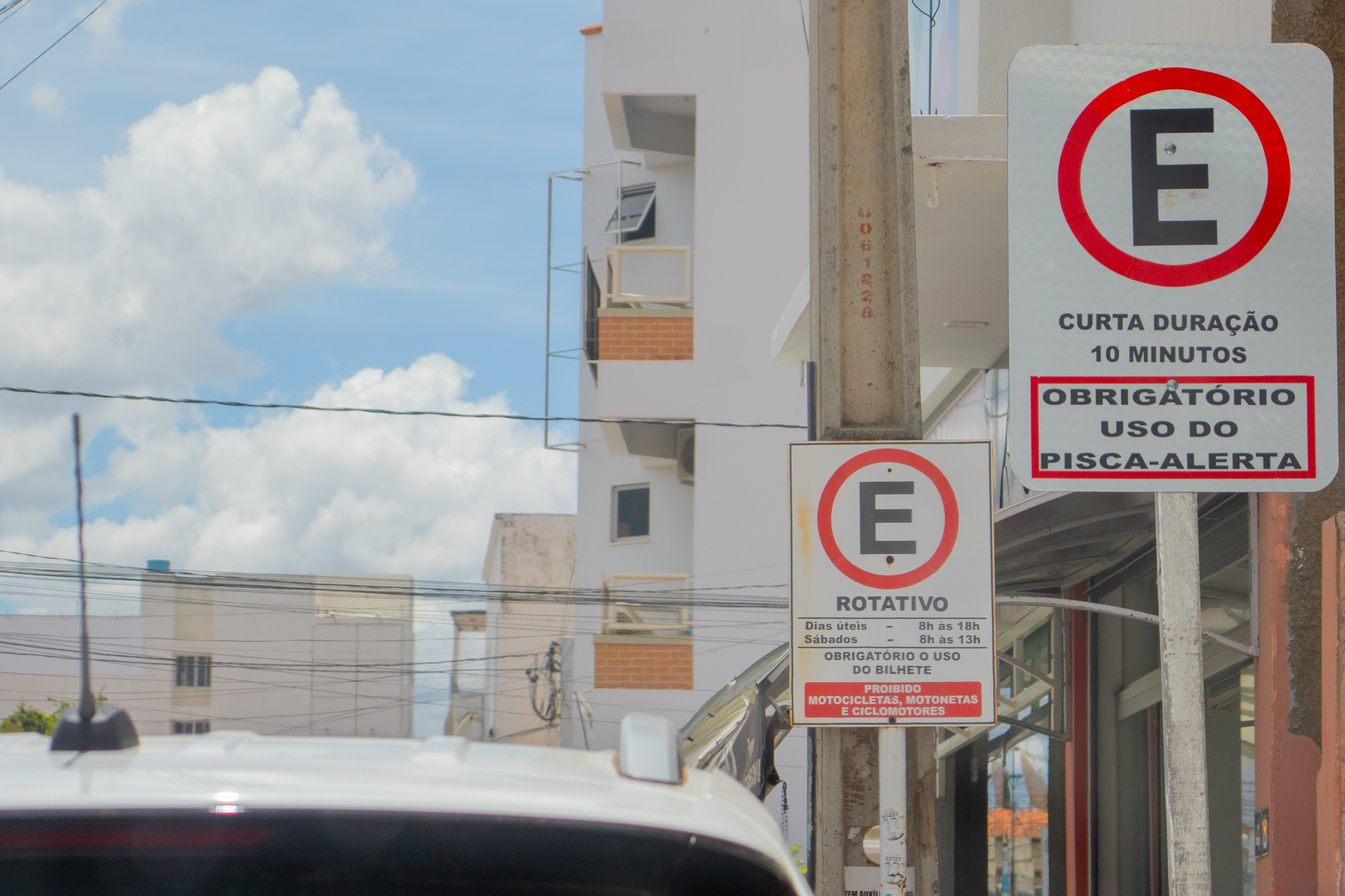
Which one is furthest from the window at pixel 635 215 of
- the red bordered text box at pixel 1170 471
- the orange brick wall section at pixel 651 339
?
the red bordered text box at pixel 1170 471

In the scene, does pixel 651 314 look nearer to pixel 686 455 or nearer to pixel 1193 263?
pixel 686 455

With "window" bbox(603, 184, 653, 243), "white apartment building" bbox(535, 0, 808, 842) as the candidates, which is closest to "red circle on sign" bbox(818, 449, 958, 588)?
"white apartment building" bbox(535, 0, 808, 842)

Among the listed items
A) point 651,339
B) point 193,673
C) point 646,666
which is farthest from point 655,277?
point 193,673

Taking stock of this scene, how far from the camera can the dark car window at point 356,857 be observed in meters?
1.50

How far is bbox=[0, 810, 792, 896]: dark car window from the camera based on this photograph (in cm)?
150

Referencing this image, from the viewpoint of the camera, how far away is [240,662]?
5462 centimetres

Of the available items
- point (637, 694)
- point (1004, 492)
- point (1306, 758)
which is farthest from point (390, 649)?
point (1306, 758)

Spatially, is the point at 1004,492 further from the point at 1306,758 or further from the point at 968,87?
the point at 1306,758

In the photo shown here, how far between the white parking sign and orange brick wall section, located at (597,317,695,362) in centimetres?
1563

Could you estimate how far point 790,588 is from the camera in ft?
12.4

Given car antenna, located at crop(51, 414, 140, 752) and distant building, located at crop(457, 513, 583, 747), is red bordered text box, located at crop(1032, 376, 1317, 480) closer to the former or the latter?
car antenna, located at crop(51, 414, 140, 752)

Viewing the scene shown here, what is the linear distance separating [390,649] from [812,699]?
58712mm

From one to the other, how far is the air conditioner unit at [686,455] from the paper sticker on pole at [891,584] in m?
16.9

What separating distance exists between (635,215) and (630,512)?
221 inches
